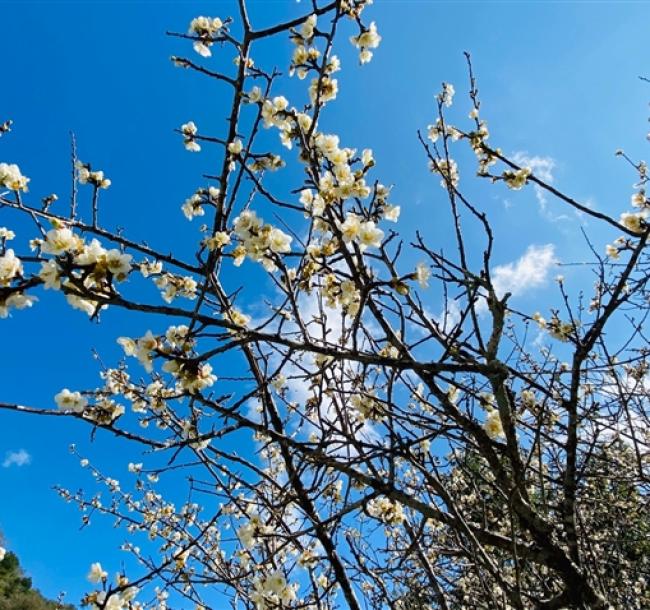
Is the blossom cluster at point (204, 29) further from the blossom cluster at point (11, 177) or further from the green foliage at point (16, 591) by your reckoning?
the green foliage at point (16, 591)

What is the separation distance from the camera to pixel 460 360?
231 centimetres

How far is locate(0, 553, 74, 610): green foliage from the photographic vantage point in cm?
3244

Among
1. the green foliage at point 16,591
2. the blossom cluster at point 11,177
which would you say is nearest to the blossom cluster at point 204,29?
the blossom cluster at point 11,177

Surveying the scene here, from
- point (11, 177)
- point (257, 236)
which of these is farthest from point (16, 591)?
point (257, 236)

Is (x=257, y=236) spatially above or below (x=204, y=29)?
below

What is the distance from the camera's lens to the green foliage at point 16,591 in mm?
32438

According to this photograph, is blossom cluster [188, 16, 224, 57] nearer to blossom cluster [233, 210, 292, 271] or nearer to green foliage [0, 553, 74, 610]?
blossom cluster [233, 210, 292, 271]

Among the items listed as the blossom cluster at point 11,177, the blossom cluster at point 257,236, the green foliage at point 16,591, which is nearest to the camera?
the blossom cluster at point 257,236

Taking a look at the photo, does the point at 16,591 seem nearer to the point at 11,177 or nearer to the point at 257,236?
the point at 11,177

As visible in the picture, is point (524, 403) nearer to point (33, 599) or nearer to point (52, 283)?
point (52, 283)

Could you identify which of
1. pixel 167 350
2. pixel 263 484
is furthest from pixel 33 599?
pixel 167 350

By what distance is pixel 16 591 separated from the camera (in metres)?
36.5

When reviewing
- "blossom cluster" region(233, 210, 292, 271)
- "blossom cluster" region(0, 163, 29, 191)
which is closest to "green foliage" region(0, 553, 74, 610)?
"blossom cluster" region(0, 163, 29, 191)

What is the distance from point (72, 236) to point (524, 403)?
292 cm
